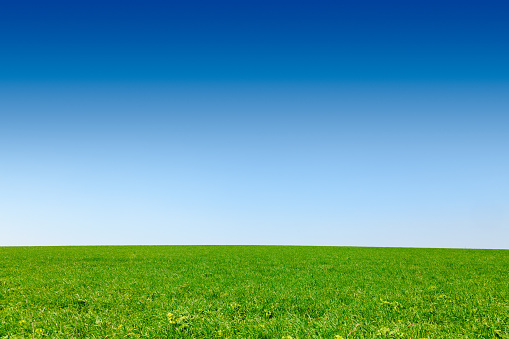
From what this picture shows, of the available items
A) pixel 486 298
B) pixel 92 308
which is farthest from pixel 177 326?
pixel 486 298

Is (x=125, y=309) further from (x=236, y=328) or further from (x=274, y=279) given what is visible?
(x=274, y=279)

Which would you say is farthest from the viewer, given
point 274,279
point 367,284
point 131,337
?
point 274,279

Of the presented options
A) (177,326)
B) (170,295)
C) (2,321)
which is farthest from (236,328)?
(2,321)

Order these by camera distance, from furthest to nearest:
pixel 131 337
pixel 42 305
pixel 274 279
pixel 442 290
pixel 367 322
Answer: pixel 274 279, pixel 442 290, pixel 42 305, pixel 367 322, pixel 131 337

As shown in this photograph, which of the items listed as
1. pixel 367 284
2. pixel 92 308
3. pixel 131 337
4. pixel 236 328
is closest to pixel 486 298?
pixel 367 284

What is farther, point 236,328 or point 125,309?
point 125,309

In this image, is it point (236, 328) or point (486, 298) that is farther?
point (486, 298)

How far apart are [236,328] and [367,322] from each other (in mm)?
2986

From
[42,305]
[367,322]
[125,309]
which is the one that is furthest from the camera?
[42,305]

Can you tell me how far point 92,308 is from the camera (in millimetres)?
9312

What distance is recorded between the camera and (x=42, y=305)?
9.77 meters

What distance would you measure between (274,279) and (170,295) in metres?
4.81

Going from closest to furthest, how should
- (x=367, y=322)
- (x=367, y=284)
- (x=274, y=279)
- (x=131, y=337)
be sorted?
(x=131, y=337) < (x=367, y=322) < (x=367, y=284) < (x=274, y=279)

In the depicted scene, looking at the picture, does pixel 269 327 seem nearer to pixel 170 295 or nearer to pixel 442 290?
pixel 170 295
